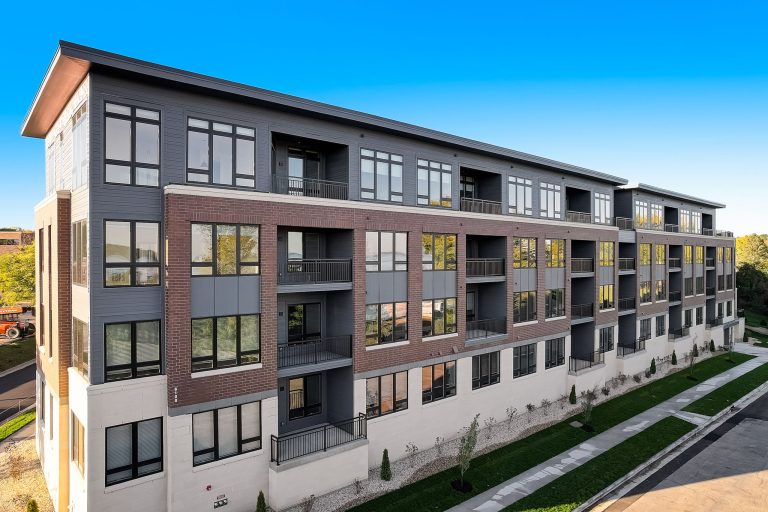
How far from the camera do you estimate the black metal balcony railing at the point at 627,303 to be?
37191mm

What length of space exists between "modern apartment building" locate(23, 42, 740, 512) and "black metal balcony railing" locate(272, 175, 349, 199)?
0.35 feet

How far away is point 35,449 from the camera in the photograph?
22.2 meters

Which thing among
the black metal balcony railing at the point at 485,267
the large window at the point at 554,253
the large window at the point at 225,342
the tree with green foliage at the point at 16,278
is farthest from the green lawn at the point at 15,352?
the large window at the point at 554,253

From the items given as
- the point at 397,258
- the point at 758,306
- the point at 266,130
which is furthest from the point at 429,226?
the point at 758,306

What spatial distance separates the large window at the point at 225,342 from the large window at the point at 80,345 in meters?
3.46

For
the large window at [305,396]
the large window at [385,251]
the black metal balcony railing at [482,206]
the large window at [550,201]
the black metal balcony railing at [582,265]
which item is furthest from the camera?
the black metal balcony railing at [582,265]

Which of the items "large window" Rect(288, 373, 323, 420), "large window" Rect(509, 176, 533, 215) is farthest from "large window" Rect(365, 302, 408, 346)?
"large window" Rect(509, 176, 533, 215)

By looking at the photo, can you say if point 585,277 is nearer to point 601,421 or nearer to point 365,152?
point 601,421

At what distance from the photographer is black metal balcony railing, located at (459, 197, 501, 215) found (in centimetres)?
2670

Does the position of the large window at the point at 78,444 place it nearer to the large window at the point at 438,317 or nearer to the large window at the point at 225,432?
the large window at the point at 225,432

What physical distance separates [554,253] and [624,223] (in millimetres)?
12083

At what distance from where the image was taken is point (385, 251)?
2091 centimetres

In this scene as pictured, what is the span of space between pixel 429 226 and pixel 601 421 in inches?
610

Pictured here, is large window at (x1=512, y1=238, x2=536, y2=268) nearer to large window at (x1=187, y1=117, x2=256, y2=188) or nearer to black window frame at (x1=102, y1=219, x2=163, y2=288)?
large window at (x1=187, y1=117, x2=256, y2=188)
